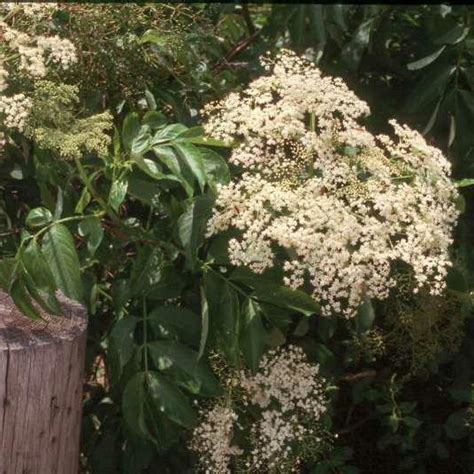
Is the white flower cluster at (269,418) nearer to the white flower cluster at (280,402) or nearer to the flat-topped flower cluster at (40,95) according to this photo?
the white flower cluster at (280,402)

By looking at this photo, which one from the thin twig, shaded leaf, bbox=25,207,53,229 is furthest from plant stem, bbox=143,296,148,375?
the thin twig

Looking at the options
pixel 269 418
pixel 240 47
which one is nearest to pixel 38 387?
pixel 269 418

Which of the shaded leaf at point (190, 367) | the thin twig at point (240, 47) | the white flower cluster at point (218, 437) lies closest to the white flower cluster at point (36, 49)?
the shaded leaf at point (190, 367)

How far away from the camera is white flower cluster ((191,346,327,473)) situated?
2746 millimetres

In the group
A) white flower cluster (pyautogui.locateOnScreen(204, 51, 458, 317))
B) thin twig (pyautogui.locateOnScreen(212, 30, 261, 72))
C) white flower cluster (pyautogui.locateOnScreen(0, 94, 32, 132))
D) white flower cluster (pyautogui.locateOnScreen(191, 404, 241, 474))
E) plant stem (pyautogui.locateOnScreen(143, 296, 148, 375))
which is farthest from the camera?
thin twig (pyautogui.locateOnScreen(212, 30, 261, 72))

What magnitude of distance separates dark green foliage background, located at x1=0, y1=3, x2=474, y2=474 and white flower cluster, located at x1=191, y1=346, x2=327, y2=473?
9 centimetres

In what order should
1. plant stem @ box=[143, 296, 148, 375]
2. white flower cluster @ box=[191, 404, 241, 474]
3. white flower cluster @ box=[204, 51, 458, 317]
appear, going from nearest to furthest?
1. white flower cluster @ box=[204, 51, 458, 317]
2. plant stem @ box=[143, 296, 148, 375]
3. white flower cluster @ box=[191, 404, 241, 474]

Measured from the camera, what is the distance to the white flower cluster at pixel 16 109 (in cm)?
240

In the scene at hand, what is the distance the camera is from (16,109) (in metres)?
2.41

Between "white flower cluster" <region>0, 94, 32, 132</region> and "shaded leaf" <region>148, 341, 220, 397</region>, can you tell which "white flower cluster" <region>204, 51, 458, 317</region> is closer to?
"shaded leaf" <region>148, 341, 220, 397</region>

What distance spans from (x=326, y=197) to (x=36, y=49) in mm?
792

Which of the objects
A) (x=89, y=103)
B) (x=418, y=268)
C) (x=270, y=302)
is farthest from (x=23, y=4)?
(x=418, y=268)

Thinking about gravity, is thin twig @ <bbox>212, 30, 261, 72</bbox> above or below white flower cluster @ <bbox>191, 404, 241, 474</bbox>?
above

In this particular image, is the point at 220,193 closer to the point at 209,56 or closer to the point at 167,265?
the point at 167,265
